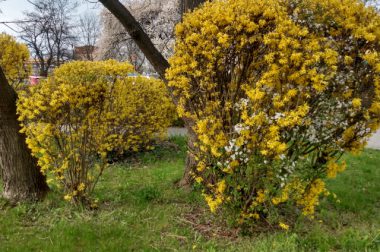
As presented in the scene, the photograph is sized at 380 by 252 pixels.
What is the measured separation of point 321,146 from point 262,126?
0.73 meters

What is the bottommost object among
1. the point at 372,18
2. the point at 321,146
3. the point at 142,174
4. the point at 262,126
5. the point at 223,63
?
the point at 142,174

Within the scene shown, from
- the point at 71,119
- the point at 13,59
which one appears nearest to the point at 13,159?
the point at 71,119

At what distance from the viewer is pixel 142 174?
21.2ft

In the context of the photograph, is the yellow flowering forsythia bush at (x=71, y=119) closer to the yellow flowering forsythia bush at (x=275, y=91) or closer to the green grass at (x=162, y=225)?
the green grass at (x=162, y=225)

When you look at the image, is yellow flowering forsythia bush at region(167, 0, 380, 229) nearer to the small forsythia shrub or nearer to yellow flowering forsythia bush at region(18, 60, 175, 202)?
yellow flowering forsythia bush at region(18, 60, 175, 202)

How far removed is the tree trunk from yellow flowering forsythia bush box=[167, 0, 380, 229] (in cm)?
212

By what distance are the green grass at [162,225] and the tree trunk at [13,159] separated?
19cm

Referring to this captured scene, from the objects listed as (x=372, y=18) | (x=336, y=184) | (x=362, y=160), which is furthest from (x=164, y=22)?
(x=372, y=18)

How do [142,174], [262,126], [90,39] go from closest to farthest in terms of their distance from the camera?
[262,126], [142,174], [90,39]

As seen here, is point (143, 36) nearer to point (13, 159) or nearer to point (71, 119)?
point (71, 119)

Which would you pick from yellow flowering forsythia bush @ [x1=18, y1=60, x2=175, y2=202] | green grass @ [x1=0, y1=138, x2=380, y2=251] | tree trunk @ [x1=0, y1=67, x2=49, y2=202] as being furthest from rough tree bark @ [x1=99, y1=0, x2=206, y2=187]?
tree trunk @ [x1=0, y1=67, x2=49, y2=202]

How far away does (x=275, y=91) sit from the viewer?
136 inches

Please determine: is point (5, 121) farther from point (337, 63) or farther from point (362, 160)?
point (362, 160)

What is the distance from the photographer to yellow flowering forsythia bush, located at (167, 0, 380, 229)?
3307 millimetres
